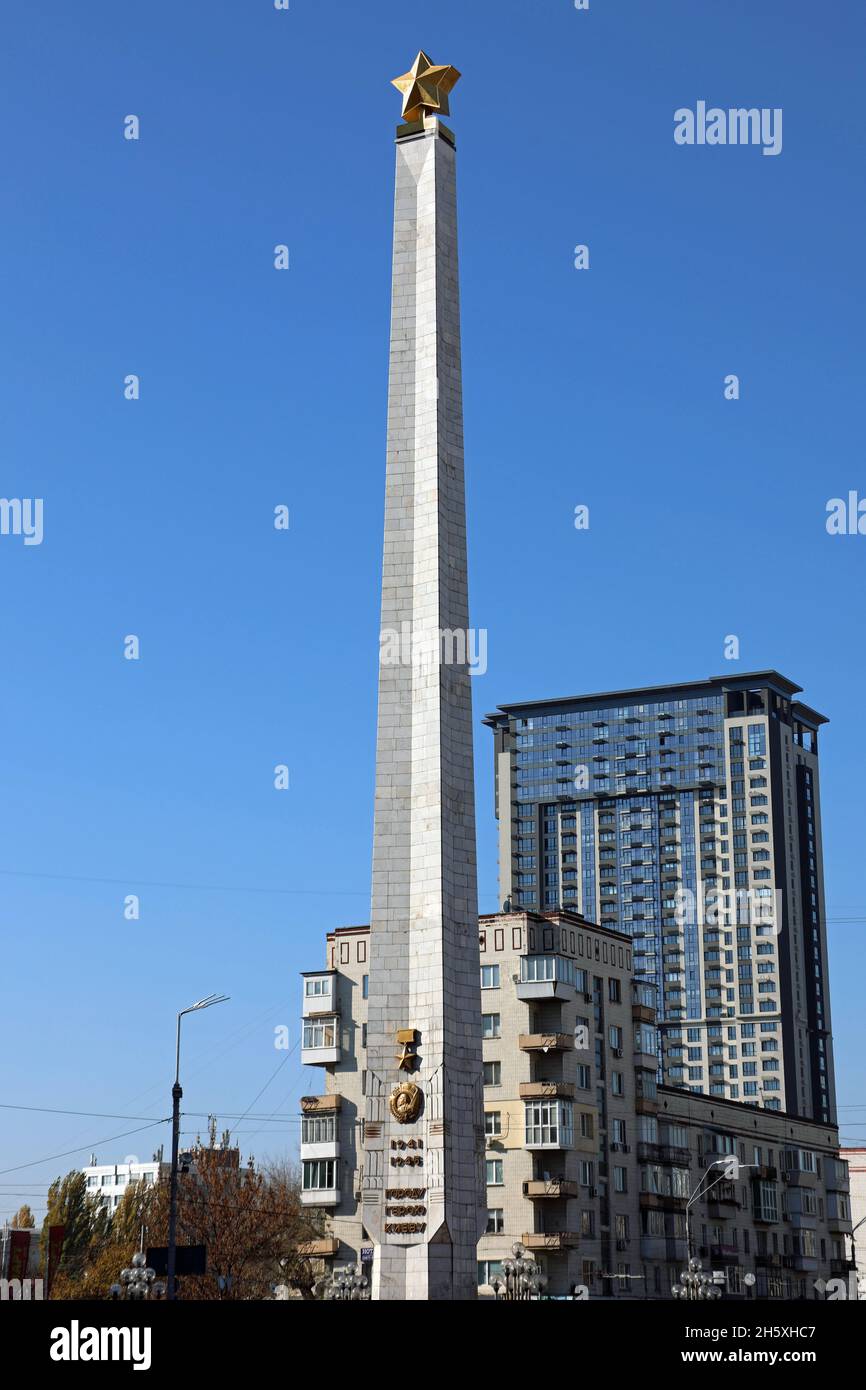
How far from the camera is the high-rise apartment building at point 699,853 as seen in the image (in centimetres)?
14962

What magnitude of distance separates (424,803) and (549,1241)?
111 ft

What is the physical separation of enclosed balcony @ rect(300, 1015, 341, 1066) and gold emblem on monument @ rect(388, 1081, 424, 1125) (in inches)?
1433

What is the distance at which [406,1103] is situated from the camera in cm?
3244

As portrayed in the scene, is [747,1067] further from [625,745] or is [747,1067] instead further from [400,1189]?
[400,1189]

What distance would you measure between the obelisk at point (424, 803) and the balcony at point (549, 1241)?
31.2 metres

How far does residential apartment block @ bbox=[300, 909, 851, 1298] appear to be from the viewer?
6378cm

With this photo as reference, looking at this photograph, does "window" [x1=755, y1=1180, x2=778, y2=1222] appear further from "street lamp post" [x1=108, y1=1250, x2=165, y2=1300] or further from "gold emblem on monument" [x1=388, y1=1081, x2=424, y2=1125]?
"gold emblem on monument" [x1=388, y1=1081, x2=424, y2=1125]

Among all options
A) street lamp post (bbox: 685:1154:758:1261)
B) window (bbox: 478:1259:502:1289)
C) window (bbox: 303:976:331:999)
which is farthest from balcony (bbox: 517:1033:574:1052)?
street lamp post (bbox: 685:1154:758:1261)

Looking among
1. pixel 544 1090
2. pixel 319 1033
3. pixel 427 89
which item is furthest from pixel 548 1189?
pixel 427 89

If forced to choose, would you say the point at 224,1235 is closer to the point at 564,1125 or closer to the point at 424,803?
the point at 564,1125

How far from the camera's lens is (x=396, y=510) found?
36.2 metres
